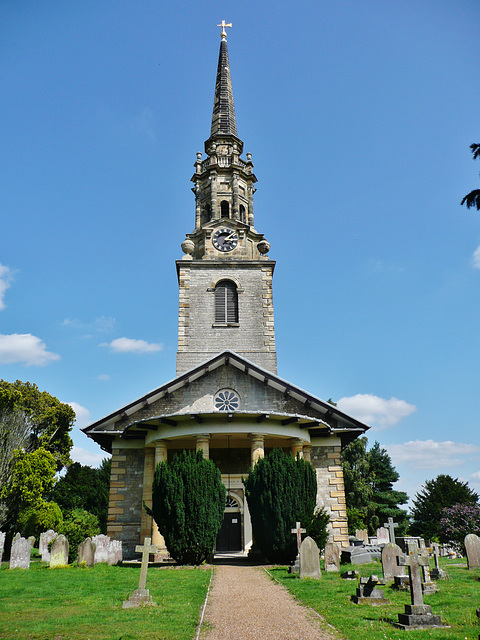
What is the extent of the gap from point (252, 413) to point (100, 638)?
1194cm

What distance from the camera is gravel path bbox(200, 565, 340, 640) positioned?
22.6 ft

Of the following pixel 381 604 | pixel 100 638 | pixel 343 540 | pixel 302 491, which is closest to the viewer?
pixel 100 638

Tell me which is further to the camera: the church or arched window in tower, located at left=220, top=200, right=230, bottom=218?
arched window in tower, located at left=220, top=200, right=230, bottom=218

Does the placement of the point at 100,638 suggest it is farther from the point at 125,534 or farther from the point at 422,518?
the point at 422,518

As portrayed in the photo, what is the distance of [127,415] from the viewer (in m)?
21.8

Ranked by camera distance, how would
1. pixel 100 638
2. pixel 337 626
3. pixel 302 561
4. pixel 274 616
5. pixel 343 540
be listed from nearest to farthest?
pixel 100 638 < pixel 337 626 < pixel 274 616 < pixel 302 561 < pixel 343 540

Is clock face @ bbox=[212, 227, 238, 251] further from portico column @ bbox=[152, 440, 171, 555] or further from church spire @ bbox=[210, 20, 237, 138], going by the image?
portico column @ bbox=[152, 440, 171, 555]

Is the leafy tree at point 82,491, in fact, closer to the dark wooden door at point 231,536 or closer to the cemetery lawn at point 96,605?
the dark wooden door at point 231,536

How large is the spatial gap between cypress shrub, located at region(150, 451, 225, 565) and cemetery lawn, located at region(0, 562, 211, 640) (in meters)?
0.87

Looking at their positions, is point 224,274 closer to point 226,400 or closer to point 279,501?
point 226,400

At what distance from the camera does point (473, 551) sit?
1445 cm

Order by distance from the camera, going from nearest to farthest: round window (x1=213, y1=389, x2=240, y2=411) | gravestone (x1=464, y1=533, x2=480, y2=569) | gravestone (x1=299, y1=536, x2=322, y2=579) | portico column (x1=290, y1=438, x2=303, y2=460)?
gravestone (x1=299, y1=536, x2=322, y2=579) → gravestone (x1=464, y1=533, x2=480, y2=569) → portico column (x1=290, y1=438, x2=303, y2=460) → round window (x1=213, y1=389, x2=240, y2=411)

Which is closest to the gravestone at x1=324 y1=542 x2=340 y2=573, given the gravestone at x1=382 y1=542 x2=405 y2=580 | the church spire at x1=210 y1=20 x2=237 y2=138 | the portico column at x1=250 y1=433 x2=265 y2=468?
the gravestone at x1=382 y1=542 x2=405 y2=580

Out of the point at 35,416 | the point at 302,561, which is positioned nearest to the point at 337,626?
the point at 302,561
